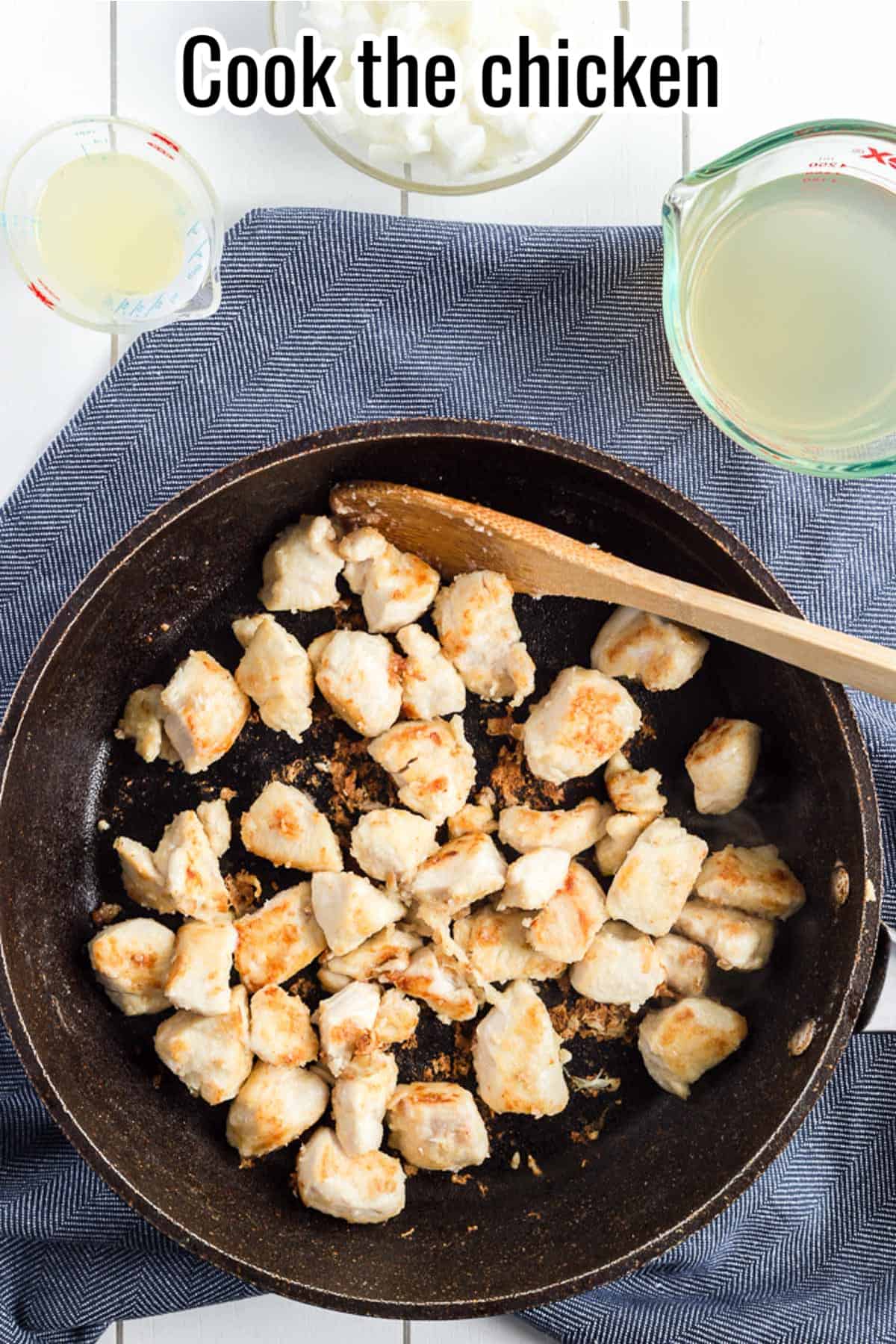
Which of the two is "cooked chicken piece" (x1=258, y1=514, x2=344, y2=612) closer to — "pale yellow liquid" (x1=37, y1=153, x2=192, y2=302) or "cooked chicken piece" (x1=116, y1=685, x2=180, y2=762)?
"cooked chicken piece" (x1=116, y1=685, x2=180, y2=762)

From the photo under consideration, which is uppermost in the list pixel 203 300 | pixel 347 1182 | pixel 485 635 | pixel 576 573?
pixel 203 300

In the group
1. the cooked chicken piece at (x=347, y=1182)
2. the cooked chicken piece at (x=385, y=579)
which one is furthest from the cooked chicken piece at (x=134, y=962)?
the cooked chicken piece at (x=385, y=579)

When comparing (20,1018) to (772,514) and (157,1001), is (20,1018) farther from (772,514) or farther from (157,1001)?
(772,514)

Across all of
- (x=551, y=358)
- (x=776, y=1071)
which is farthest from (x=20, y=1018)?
(x=551, y=358)

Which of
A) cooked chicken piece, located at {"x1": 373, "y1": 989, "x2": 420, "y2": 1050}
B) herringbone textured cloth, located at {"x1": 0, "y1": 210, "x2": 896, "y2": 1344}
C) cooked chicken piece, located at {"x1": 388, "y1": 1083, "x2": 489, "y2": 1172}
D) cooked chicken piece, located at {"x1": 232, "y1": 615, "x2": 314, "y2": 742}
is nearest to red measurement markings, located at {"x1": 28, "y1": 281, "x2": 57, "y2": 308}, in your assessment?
herringbone textured cloth, located at {"x1": 0, "y1": 210, "x2": 896, "y2": 1344}

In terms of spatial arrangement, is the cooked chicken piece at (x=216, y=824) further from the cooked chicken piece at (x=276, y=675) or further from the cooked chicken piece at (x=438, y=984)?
the cooked chicken piece at (x=438, y=984)

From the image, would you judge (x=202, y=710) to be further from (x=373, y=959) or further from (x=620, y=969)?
(x=620, y=969)

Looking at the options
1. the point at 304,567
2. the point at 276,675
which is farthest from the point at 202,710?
the point at 304,567
